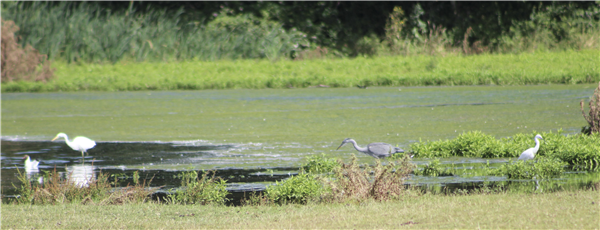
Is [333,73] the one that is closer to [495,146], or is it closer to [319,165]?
[495,146]

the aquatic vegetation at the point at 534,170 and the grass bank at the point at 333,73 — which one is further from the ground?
the grass bank at the point at 333,73

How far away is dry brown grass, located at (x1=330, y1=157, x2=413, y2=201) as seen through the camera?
896cm

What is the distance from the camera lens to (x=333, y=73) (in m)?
25.0

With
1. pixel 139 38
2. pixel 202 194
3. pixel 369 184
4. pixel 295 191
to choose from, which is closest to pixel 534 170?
pixel 369 184

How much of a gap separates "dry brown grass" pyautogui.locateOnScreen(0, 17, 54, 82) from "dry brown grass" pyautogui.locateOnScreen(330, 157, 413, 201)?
18090mm

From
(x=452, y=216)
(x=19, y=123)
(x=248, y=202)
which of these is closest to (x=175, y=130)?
(x=19, y=123)

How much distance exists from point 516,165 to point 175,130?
8014mm

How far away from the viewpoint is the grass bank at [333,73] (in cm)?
2322

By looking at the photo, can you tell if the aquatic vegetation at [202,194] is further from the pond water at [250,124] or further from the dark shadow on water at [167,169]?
the pond water at [250,124]

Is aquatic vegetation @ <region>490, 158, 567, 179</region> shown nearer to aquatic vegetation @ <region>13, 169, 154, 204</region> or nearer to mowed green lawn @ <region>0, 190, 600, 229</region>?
mowed green lawn @ <region>0, 190, 600, 229</region>

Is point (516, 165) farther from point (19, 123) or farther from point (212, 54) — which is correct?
point (212, 54)

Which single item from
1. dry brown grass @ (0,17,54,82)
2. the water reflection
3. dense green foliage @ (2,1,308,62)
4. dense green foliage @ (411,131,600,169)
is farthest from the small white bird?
dense green foliage @ (2,1,308,62)

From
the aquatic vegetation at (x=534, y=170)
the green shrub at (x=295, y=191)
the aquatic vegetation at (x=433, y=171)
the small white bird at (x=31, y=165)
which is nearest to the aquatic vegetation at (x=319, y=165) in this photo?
the aquatic vegetation at (x=433, y=171)

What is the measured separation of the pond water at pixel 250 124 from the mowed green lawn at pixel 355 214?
1.57m
